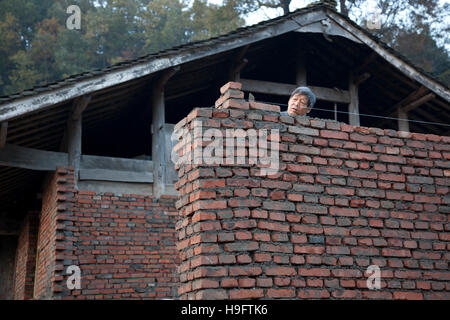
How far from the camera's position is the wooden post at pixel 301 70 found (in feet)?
36.4

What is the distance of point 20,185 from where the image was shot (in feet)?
38.5

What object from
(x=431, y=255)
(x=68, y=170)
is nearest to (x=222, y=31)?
(x=68, y=170)

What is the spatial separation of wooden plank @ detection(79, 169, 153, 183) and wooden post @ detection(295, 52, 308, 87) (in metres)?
3.60

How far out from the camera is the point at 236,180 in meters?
4.56

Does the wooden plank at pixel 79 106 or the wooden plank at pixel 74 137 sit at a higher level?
the wooden plank at pixel 79 106

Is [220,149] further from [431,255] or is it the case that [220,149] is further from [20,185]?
[20,185]

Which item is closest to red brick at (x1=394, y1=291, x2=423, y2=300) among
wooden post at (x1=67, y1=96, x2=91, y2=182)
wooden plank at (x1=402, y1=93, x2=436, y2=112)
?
wooden post at (x1=67, y1=96, x2=91, y2=182)

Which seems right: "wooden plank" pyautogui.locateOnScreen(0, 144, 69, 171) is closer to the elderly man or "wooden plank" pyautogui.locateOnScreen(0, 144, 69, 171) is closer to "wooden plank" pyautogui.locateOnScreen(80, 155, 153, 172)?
"wooden plank" pyautogui.locateOnScreen(80, 155, 153, 172)

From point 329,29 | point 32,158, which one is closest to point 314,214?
point 32,158

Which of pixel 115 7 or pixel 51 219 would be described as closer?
pixel 51 219

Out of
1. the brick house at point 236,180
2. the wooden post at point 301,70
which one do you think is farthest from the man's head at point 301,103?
the wooden post at point 301,70

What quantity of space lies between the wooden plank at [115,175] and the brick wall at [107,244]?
0.84 feet

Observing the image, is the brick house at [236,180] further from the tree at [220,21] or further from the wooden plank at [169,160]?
the tree at [220,21]
